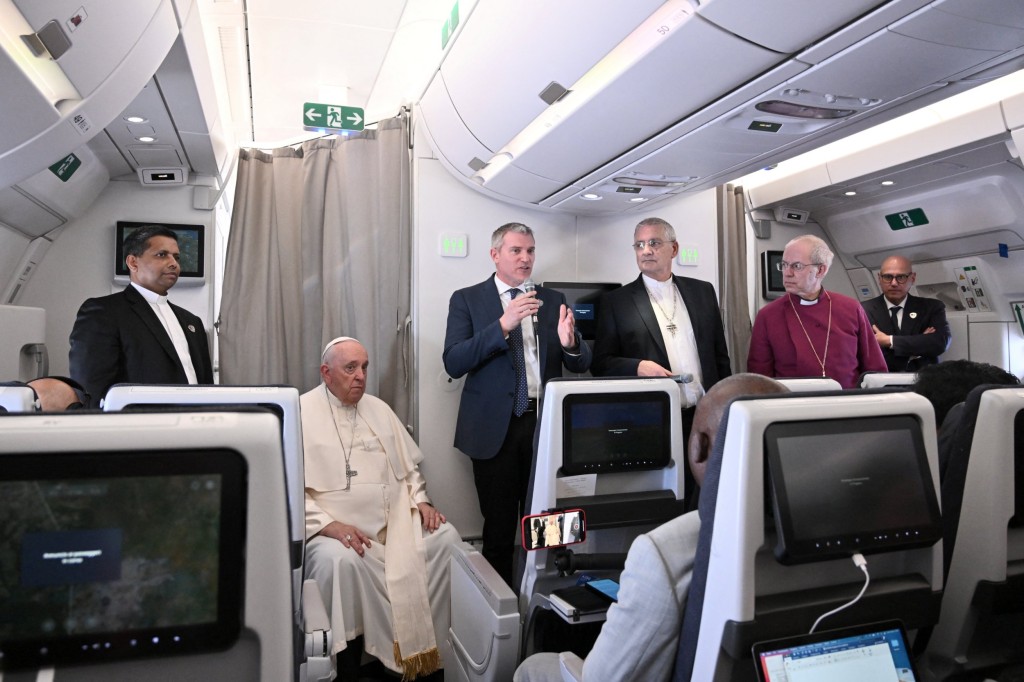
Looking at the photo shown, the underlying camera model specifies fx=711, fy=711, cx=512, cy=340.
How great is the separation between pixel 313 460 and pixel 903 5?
3291 mm

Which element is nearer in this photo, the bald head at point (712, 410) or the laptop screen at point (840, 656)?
the laptop screen at point (840, 656)

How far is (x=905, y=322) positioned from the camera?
19.3 feet

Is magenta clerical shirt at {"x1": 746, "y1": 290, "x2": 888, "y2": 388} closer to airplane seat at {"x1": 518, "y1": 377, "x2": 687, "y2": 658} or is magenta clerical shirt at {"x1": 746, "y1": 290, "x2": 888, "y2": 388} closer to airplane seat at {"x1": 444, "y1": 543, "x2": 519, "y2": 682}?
airplane seat at {"x1": 518, "y1": 377, "x2": 687, "y2": 658}

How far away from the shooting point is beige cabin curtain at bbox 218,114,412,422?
5012mm

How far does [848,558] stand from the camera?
1483 mm

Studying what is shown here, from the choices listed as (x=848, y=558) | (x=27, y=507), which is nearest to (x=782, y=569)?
(x=848, y=558)

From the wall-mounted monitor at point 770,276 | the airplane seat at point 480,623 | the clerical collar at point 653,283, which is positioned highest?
the wall-mounted monitor at point 770,276

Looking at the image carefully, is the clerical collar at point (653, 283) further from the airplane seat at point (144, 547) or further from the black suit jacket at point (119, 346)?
the airplane seat at point (144, 547)

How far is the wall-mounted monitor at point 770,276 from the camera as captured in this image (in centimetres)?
641

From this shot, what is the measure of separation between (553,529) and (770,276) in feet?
16.3

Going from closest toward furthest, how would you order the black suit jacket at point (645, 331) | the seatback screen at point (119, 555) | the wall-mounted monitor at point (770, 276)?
the seatback screen at point (119, 555), the black suit jacket at point (645, 331), the wall-mounted monitor at point (770, 276)

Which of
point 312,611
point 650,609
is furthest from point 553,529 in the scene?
point 312,611

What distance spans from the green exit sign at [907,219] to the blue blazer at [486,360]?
131 inches

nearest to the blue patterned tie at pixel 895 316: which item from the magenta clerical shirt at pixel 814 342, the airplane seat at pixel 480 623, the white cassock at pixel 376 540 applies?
the magenta clerical shirt at pixel 814 342
